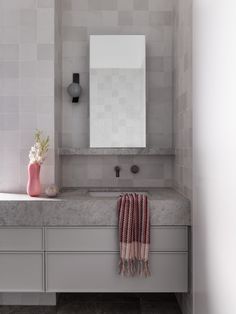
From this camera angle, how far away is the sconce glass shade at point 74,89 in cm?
269

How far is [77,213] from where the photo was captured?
6.97 ft

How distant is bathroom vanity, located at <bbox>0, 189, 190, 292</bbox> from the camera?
6.97 feet

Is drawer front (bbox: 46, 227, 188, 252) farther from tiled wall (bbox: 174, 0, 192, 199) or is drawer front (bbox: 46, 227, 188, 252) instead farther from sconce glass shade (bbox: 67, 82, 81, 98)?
sconce glass shade (bbox: 67, 82, 81, 98)

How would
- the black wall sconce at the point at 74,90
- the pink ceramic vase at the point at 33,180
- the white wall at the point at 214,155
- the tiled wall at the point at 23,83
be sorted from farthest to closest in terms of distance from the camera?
the black wall sconce at the point at 74,90, the tiled wall at the point at 23,83, the pink ceramic vase at the point at 33,180, the white wall at the point at 214,155

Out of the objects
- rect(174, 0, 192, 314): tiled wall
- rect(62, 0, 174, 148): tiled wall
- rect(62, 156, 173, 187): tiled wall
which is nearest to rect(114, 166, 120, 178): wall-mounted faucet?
rect(62, 156, 173, 187): tiled wall

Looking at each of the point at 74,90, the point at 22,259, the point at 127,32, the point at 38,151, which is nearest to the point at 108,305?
the point at 22,259

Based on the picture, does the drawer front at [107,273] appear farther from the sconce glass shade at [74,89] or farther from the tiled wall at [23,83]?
the sconce glass shade at [74,89]

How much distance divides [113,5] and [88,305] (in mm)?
2530

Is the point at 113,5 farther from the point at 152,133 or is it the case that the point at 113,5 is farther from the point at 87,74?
the point at 152,133

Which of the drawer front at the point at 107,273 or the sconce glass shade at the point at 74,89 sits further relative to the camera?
the sconce glass shade at the point at 74,89

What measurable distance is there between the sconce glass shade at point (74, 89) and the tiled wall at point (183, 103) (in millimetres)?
829

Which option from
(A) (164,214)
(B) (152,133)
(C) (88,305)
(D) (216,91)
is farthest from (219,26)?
(C) (88,305)

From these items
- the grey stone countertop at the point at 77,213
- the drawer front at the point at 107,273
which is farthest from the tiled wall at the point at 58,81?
the drawer front at the point at 107,273

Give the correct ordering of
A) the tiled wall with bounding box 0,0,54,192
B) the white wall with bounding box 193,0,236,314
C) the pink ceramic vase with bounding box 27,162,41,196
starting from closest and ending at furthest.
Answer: the white wall with bounding box 193,0,236,314 → the pink ceramic vase with bounding box 27,162,41,196 → the tiled wall with bounding box 0,0,54,192
